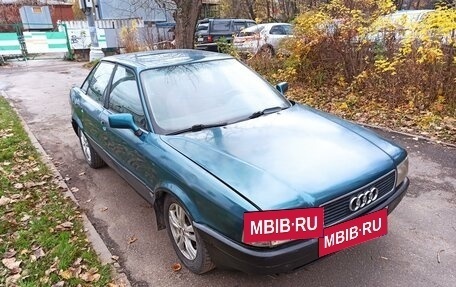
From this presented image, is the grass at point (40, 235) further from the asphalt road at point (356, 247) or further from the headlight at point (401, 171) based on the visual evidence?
the headlight at point (401, 171)

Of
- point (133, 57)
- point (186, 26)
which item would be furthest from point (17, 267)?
point (186, 26)

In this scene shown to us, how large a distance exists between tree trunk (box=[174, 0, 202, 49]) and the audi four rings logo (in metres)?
7.89

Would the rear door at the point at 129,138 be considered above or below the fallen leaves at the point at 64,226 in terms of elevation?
above

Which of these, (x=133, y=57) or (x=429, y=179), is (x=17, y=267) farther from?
(x=429, y=179)

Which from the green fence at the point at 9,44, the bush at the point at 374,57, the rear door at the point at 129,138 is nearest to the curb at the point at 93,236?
the rear door at the point at 129,138

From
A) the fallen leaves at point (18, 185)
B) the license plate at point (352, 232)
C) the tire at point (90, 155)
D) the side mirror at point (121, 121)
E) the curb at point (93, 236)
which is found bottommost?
the curb at point (93, 236)

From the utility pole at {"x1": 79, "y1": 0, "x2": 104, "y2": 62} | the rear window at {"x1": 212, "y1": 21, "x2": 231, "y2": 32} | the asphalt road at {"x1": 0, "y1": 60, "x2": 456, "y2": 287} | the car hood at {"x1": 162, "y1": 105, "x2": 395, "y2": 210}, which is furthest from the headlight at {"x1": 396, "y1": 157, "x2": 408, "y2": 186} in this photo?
the utility pole at {"x1": 79, "y1": 0, "x2": 104, "y2": 62}

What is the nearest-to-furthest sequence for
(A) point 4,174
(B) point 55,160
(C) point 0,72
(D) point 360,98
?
(A) point 4,174, (B) point 55,160, (D) point 360,98, (C) point 0,72

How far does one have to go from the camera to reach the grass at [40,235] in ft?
9.48

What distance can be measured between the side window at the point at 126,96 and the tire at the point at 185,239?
2.58 ft

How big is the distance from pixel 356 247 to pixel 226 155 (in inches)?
53.9

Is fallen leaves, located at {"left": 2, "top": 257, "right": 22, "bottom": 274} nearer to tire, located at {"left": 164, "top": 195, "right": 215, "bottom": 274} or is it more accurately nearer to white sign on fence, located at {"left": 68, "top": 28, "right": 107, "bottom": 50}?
tire, located at {"left": 164, "top": 195, "right": 215, "bottom": 274}

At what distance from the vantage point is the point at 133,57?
160 inches

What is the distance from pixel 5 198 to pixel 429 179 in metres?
4.78
